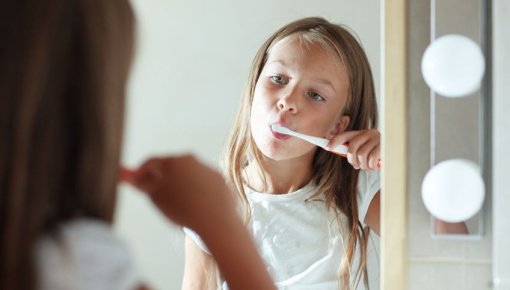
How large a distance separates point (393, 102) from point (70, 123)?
0.40 metres

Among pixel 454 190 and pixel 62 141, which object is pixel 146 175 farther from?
pixel 454 190

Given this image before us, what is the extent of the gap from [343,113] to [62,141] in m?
0.39

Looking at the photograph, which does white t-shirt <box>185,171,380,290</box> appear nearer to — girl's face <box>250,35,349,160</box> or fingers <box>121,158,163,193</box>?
girl's face <box>250,35,349,160</box>

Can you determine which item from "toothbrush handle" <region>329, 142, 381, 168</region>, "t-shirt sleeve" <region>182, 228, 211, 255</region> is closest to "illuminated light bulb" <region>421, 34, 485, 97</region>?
"toothbrush handle" <region>329, 142, 381, 168</region>

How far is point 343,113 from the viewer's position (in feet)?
2.68

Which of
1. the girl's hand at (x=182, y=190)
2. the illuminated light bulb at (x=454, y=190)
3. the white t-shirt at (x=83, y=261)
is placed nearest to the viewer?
the white t-shirt at (x=83, y=261)

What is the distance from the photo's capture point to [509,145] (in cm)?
78

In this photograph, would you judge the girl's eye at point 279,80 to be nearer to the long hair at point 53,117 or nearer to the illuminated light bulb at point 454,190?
the illuminated light bulb at point 454,190

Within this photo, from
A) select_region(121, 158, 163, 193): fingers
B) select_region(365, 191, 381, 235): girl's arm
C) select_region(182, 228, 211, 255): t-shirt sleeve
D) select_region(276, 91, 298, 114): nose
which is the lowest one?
select_region(182, 228, 211, 255): t-shirt sleeve

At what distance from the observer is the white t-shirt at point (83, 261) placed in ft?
1.54

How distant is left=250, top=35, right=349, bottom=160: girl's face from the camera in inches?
31.8

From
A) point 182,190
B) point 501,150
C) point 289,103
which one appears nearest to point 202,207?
point 182,190

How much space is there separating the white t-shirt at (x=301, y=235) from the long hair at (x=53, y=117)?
0.30m

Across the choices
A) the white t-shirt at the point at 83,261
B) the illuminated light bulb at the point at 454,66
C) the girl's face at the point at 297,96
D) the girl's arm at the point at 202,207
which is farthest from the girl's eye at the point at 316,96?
the white t-shirt at the point at 83,261
